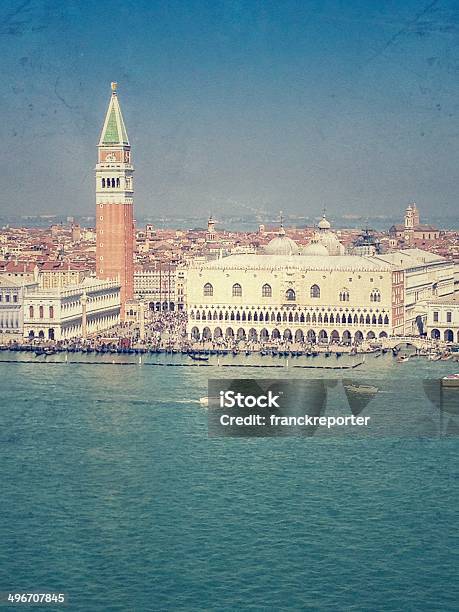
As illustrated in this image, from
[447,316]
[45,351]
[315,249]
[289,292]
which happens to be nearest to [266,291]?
[289,292]

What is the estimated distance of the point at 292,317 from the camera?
24.0 metres

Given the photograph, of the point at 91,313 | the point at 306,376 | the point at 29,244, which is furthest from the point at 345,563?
the point at 29,244

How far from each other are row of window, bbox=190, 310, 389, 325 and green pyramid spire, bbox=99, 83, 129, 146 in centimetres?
324

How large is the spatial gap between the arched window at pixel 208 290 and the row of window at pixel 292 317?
27 cm

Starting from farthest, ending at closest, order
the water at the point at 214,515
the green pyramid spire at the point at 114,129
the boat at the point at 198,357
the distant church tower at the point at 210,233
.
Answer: the distant church tower at the point at 210,233, the green pyramid spire at the point at 114,129, the boat at the point at 198,357, the water at the point at 214,515

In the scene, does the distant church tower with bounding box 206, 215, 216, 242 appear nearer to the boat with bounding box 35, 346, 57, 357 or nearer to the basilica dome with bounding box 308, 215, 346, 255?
the basilica dome with bounding box 308, 215, 346, 255

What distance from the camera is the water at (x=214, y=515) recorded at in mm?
9945

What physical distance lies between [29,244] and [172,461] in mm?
23803

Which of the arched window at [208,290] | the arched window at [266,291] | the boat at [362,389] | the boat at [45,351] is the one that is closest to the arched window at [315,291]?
the arched window at [266,291]

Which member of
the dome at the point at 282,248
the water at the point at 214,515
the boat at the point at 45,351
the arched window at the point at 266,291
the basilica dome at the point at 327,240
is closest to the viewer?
the water at the point at 214,515

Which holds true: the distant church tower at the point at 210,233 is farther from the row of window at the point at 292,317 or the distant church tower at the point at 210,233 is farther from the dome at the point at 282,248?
the row of window at the point at 292,317

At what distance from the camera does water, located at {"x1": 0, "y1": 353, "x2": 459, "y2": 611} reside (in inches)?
392

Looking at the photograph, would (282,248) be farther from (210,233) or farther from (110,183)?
(210,233)

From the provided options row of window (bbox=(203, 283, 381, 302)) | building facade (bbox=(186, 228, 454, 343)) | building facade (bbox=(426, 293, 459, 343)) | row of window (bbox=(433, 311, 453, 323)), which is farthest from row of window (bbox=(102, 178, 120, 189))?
row of window (bbox=(433, 311, 453, 323))
